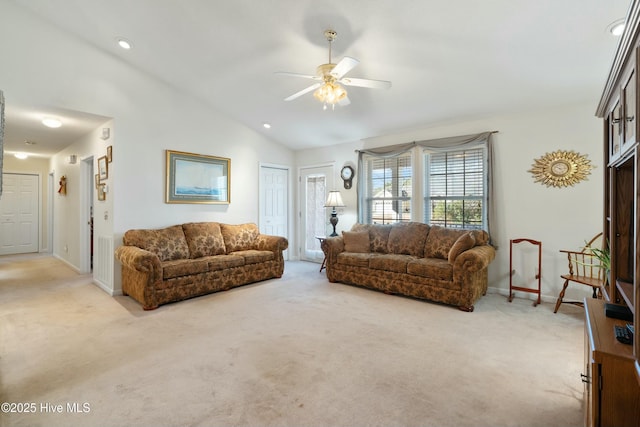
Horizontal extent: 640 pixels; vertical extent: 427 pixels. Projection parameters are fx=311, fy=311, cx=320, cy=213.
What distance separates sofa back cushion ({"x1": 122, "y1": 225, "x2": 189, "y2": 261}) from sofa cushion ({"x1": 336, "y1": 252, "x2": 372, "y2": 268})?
2.26 meters

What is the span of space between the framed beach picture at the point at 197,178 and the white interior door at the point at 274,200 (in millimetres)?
860

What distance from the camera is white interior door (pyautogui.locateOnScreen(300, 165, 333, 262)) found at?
634 centimetres

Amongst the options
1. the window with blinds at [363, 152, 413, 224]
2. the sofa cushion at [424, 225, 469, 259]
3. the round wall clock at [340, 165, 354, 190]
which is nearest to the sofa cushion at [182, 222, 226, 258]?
the round wall clock at [340, 165, 354, 190]

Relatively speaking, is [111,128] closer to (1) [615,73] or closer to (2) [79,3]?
(2) [79,3]

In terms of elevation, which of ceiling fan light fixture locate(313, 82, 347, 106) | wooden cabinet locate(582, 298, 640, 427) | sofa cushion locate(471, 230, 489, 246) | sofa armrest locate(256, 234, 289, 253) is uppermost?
ceiling fan light fixture locate(313, 82, 347, 106)

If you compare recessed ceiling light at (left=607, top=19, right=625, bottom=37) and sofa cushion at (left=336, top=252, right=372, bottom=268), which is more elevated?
recessed ceiling light at (left=607, top=19, right=625, bottom=37)

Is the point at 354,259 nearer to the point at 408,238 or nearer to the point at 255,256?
the point at 408,238

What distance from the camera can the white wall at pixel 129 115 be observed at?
353 cm

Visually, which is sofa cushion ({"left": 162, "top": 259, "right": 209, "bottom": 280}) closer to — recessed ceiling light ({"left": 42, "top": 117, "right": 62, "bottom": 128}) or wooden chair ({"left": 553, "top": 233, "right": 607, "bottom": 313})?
recessed ceiling light ({"left": 42, "top": 117, "right": 62, "bottom": 128})

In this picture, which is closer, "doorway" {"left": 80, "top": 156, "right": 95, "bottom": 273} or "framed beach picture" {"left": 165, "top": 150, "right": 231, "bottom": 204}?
"framed beach picture" {"left": 165, "top": 150, "right": 231, "bottom": 204}

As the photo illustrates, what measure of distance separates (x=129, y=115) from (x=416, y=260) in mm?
4387

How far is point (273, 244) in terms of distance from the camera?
199 inches

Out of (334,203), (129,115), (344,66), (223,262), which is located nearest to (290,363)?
(223,262)

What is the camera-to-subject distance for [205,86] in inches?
180
